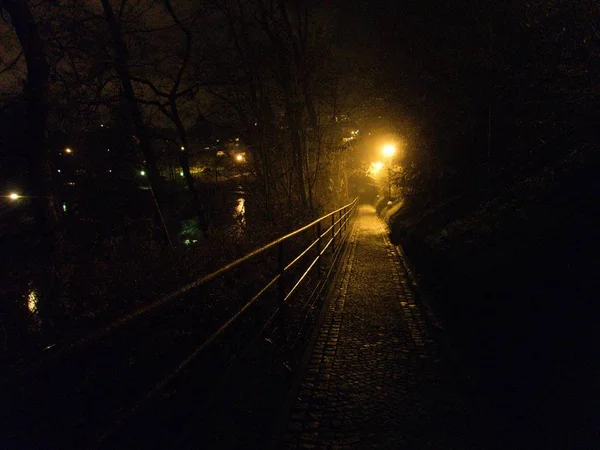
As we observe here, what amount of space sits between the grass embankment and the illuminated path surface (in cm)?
40

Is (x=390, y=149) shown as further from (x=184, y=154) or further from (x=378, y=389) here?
(x=378, y=389)

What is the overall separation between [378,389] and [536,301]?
6.07 feet

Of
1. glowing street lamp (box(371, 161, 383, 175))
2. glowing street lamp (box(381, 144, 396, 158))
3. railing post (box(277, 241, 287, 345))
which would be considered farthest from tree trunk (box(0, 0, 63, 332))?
glowing street lamp (box(371, 161, 383, 175))

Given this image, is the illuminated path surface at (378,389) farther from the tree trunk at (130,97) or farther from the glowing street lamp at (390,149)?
the glowing street lamp at (390,149)

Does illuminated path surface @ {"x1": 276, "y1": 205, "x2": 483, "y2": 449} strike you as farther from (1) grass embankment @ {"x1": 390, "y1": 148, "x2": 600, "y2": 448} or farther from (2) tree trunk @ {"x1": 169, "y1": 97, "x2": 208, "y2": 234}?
(2) tree trunk @ {"x1": 169, "y1": 97, "x2": 208, "y2": 234}

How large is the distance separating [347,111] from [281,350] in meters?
16.6

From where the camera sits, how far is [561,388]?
9.02ft

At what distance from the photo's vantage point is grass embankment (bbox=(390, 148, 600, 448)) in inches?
105

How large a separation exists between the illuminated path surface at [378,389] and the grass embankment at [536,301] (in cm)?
40

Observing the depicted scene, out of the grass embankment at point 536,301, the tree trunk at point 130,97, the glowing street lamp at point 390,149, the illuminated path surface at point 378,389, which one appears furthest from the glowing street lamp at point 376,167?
the illuminated path surface at point 378,389

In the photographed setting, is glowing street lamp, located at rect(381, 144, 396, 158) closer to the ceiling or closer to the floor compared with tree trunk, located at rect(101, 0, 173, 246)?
closer to the floor

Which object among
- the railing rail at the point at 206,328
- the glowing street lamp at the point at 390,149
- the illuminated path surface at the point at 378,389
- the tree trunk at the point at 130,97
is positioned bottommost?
the illuminated path surface at the point at 378,389

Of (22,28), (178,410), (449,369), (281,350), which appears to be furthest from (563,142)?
(22,28)

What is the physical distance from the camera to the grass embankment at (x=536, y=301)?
268cm
